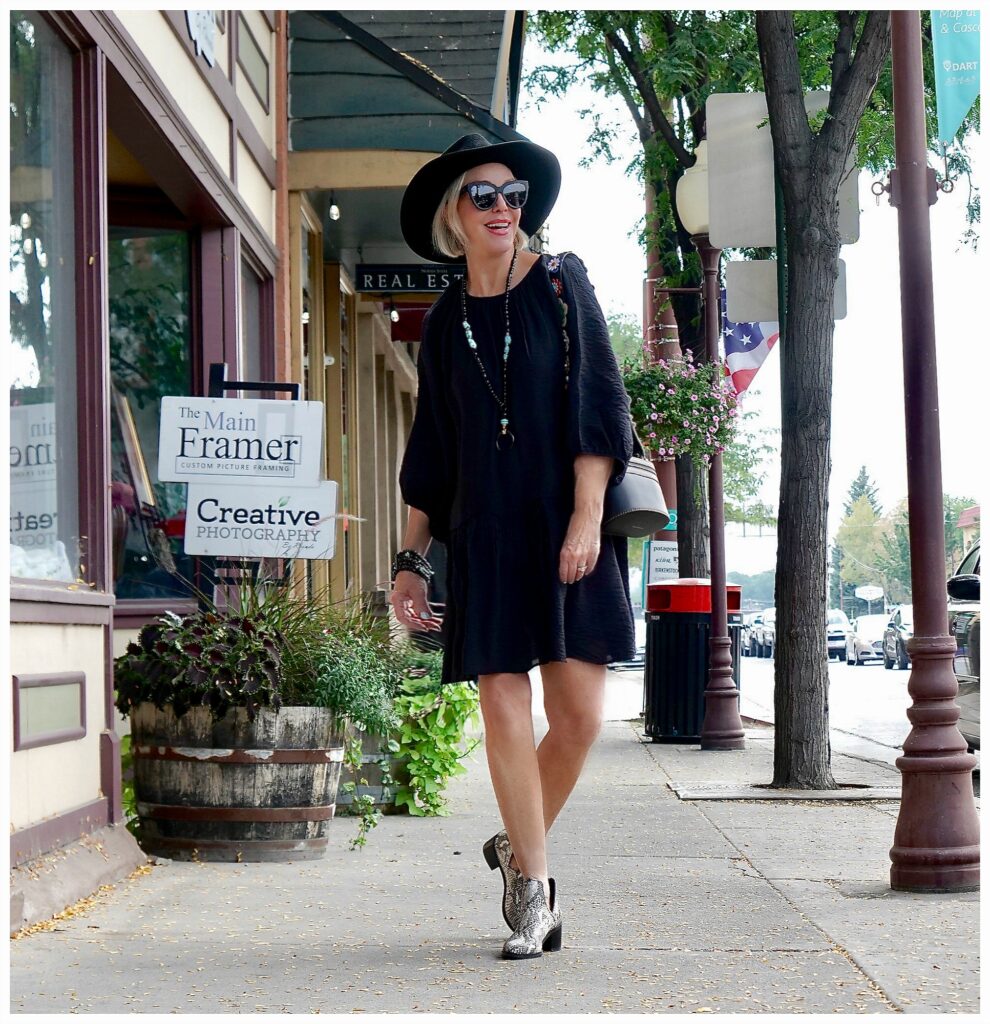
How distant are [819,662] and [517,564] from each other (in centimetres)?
459

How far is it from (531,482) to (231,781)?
2.18 m

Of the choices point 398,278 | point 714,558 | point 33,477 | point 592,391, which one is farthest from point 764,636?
point 592,391

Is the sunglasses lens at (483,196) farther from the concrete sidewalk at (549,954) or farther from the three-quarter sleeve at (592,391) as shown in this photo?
the concrete sidewalk at (549,954)

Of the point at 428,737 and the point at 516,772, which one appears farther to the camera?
the point at 428,737

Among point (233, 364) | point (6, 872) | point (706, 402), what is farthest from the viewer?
point (706, 402)

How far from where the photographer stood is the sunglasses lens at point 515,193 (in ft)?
14.2

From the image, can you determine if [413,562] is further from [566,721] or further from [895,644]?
[895,644]

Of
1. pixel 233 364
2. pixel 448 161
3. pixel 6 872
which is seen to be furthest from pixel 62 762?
pixel 233 364

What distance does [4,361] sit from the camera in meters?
4.39

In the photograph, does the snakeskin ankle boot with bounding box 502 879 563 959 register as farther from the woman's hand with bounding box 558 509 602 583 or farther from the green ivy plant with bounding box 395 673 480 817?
the green ivy plant with bounding box 395 673 480 817

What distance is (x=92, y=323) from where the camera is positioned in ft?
19.6

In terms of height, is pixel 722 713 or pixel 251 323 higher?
pixel 251 323

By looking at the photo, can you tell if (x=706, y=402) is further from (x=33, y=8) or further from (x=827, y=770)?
(x=33, y=8)

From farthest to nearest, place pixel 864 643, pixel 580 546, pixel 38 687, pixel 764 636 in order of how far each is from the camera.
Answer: pixel 764 636, pixel 864 643, pixel 38 687, pixel 580 546
